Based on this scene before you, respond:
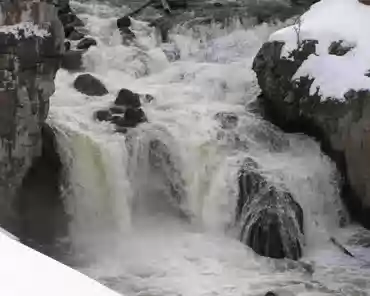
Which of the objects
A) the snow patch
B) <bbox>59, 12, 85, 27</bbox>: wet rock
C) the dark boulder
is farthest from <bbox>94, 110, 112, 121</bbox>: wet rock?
<bbox>59, 12, 85, 27</bbox>: wet rock

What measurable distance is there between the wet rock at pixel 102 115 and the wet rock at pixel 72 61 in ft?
4.62

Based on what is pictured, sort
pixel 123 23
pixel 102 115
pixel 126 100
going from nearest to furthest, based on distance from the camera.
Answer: pixel 102 115
pixel 126 100
pixel 123 23

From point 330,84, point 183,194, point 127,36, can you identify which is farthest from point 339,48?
point 127,36

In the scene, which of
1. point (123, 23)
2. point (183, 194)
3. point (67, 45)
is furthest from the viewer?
point (123, 23)

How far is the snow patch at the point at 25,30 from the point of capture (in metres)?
7.47

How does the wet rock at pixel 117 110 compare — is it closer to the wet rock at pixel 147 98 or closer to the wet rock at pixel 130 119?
the wet rock at pixel 130 119

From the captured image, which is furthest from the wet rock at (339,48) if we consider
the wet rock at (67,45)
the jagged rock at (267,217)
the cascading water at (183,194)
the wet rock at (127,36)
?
the wet rock at (67,45)

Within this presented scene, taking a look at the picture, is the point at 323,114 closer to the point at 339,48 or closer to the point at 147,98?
the point at 339,48

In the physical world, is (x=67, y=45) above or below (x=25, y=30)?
below

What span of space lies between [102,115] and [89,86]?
824mm

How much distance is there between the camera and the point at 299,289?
24.3 feet

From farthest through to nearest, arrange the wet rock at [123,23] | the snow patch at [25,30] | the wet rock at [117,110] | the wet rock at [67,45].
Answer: the wet rock at [123,23] < the wet rock at [67,45] < the wet rock at [117,110] < the snow patch at [25,30]

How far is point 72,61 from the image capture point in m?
10.3

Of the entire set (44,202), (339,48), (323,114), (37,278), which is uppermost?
(339,48)
